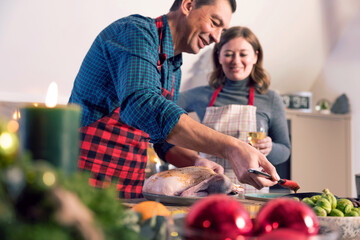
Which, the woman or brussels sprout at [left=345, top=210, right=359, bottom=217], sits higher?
the woman

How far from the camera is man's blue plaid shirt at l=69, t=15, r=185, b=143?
103 centimetres

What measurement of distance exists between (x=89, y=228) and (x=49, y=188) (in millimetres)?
35

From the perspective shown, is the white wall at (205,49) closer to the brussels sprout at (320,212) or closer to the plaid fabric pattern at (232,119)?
the plaid fabric pattern at (232,119)

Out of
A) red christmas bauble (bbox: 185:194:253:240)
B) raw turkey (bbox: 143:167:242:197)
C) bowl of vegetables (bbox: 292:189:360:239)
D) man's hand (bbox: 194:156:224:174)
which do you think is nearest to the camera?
red christmas bauble (bbox: 185:194:253:240)

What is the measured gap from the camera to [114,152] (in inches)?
56.5


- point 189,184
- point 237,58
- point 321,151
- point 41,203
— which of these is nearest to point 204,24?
point 189,184

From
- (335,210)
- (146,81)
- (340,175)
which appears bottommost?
(340,175)

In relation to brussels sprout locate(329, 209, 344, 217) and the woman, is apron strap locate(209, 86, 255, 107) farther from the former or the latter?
brussels sprout locate(329, 209, 344, 217)

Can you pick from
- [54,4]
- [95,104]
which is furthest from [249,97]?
[54,4]

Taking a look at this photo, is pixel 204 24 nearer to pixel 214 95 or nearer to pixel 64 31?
pixel 214 95

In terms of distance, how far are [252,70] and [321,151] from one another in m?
2.39

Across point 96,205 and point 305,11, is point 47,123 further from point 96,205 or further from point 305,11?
point 305,11

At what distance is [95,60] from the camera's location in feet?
4.44

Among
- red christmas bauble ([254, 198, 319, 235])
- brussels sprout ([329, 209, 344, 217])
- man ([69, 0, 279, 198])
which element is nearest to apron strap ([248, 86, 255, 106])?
man ([69, 0, 279, 198])
